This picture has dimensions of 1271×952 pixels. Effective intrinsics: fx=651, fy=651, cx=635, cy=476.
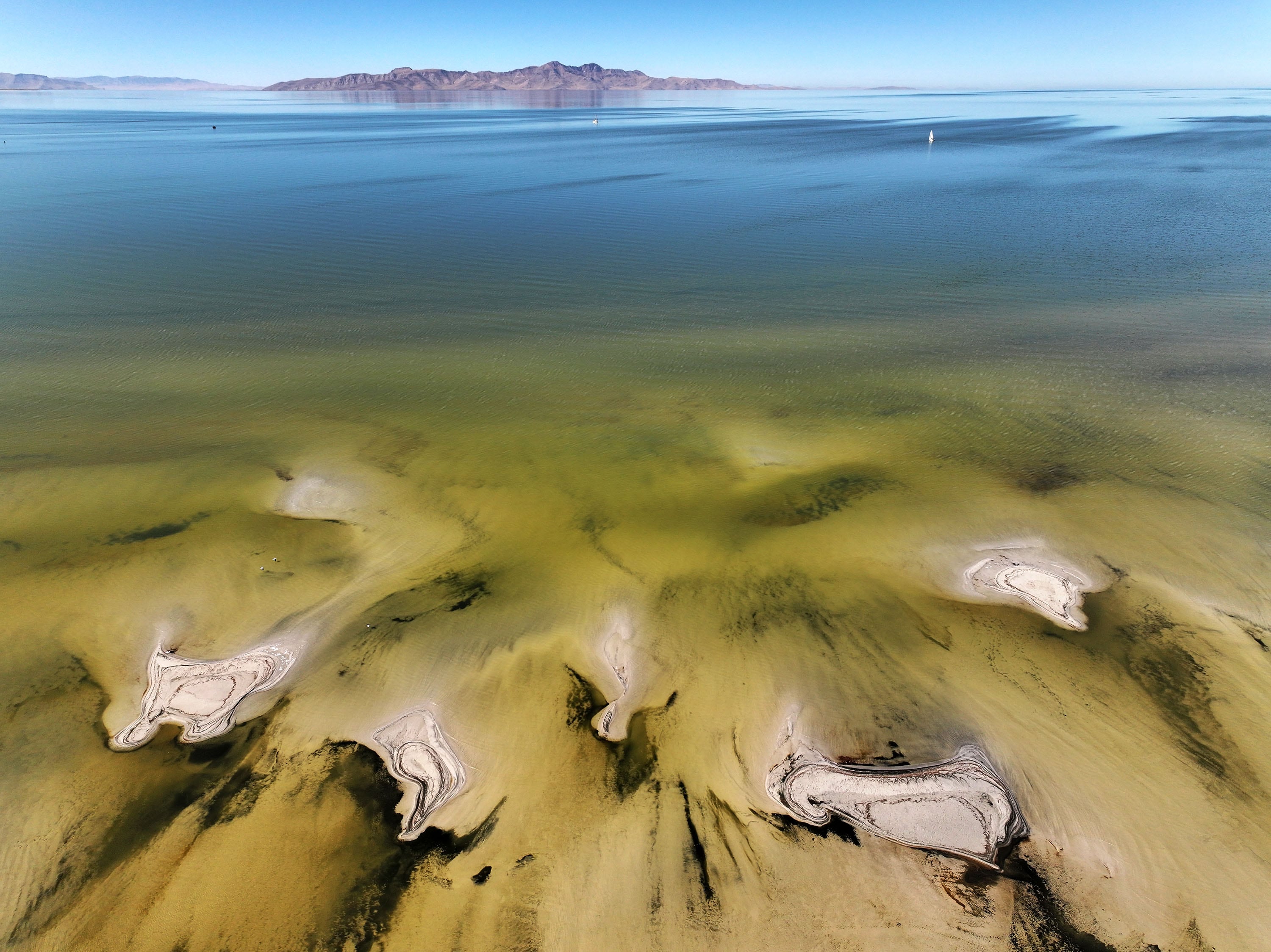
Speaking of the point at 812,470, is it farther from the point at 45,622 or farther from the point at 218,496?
the point at 45,622

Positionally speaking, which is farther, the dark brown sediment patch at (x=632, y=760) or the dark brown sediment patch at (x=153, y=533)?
the dark brown sediment patch at (x=153, y=533)

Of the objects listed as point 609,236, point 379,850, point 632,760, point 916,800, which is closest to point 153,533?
point 379,850

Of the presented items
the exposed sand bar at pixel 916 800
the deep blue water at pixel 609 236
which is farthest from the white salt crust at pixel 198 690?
the deep blue water at pixel 609 236

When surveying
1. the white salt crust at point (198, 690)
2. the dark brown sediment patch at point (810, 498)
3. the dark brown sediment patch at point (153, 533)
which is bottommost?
the white salt crust at point (198, 690)

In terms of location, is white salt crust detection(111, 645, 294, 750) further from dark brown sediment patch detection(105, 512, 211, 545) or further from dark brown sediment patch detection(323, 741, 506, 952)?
dark brown sediment patch detection(105, 512, 211, 545)

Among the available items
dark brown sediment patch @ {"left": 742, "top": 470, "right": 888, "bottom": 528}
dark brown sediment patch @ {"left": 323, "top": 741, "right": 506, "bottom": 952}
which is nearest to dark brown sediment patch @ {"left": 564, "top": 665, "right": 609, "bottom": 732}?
dark brown sediment patch @ {"left": 323, "top": 741, "right": 506, "bottom": 952}

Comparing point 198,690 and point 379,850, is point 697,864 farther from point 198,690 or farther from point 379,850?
point 198,690

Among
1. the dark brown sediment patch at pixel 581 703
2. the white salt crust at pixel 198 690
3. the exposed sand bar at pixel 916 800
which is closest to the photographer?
the exposed sand bar at pixel 916 800

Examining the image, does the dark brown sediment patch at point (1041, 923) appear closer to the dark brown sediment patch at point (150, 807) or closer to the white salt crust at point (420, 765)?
the white salt crust at point (420, 765)

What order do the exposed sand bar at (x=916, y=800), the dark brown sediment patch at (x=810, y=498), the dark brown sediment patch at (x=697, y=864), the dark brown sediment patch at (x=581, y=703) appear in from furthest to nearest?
1. the dark brown sediment patch at (x=810, y=498)
2. the dark brown sediment patch at (x=581, y=703)
3. the exposed sand bar at (x=916, y=800)
4. the dark brown sediment patch at (x=697, y=864)

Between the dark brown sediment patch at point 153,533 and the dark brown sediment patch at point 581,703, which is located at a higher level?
the dark brown sediment patch at point 153,533
